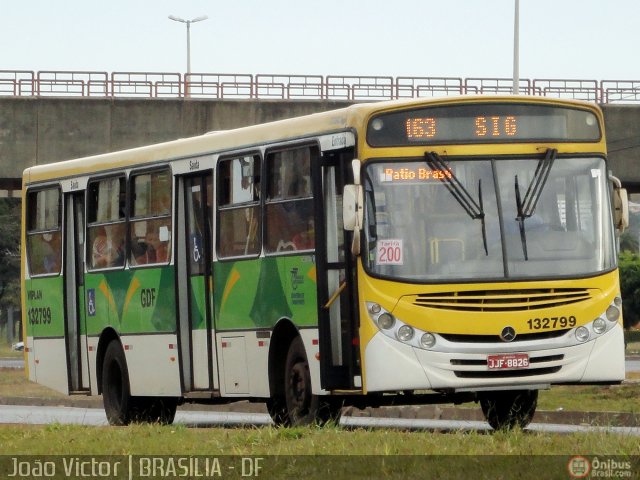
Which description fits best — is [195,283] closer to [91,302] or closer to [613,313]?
[91,302]

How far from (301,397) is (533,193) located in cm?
313

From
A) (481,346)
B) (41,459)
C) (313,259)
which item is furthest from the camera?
(313,259)

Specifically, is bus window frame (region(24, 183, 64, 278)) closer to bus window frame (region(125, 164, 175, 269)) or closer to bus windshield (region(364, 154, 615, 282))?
bus window frame (region(125, 164, 175, 269))

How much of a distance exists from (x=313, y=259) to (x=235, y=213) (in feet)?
5.89

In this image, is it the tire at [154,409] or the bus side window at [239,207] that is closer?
the bus side window at [239,207]

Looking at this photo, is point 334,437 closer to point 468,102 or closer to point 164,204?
point 468,102

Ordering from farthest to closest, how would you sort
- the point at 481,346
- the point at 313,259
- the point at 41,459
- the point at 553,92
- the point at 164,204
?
the point at 553,92 < the point at 164,204 < the point at 313,259 < the point at 481,346 < the point at 41,459

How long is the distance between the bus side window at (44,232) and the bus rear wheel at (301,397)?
5834 mm

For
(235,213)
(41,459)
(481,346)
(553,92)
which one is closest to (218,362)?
(235,213)

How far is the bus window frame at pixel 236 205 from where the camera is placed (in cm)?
1664

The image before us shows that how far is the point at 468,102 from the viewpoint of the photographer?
15438 mm

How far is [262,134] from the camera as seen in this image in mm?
16781

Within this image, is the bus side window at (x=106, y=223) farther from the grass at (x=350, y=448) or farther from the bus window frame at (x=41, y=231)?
the grass at (x=350, y=448)

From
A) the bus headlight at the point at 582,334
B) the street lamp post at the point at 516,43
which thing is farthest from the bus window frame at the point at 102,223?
the street lamp post at the point at 516,43
